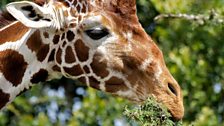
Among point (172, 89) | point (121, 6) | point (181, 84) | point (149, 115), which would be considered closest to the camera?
point (149, 115)

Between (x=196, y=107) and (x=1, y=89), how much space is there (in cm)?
619

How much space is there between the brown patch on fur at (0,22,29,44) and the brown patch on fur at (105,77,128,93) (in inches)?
24.3

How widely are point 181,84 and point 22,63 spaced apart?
581 cm

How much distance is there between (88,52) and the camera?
5777 millimetres

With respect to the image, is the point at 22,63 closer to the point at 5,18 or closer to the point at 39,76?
the point at 39,76

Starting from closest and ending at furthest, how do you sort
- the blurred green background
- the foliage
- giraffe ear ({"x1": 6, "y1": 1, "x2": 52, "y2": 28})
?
the foliage
giraffe ear ({"x1": 6, "y1": 1, "x2": 52, "y2": 28})
the blurred green background

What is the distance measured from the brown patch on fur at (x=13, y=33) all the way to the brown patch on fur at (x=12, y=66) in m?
0.09

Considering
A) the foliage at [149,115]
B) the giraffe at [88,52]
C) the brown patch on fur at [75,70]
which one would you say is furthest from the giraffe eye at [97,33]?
the foliage at [149,115]

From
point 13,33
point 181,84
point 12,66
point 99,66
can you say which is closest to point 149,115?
point 99,66

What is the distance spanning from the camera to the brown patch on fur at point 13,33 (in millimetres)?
5836

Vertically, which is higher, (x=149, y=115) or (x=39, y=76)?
(x=149, y=115)

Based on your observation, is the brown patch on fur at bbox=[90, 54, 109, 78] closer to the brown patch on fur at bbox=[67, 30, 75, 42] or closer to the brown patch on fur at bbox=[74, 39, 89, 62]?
the brown patch on fur at bbox=[74, 39, 89, 62]

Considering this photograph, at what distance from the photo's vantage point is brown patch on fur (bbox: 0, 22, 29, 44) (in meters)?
5.84

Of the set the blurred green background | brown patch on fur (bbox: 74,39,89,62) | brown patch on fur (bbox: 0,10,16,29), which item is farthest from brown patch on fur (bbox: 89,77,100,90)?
the blurred green background
